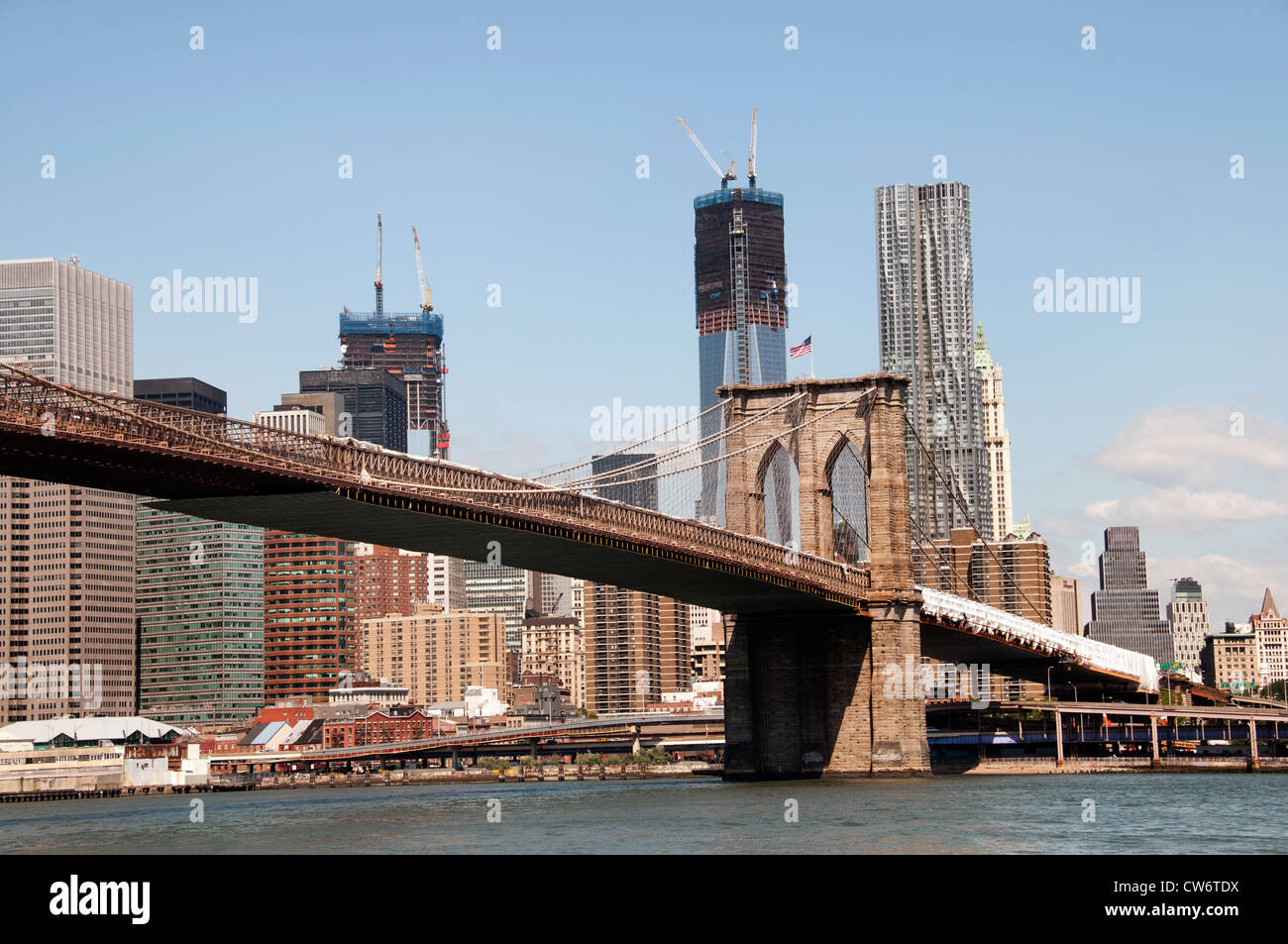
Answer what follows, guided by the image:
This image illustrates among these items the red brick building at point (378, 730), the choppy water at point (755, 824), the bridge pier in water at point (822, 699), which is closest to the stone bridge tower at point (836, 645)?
the bridge pier in water at point (822, 699)

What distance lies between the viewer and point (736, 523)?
8344 cm

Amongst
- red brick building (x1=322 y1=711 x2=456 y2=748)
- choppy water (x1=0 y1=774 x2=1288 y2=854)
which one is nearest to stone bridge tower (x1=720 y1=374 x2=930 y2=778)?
choppy water (x1=0 y1=774 x2=1288 y2=854)

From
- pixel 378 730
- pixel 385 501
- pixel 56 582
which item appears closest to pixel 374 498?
pixel 385 501

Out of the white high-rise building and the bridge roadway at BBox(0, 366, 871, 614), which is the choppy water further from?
the white high-rise building

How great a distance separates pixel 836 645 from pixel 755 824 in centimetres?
3321

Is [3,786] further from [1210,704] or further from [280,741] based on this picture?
[1210,704]

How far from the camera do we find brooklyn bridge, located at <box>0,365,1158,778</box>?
4600cm

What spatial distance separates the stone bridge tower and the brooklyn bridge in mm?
92
